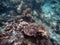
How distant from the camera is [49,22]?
7973 millimetres

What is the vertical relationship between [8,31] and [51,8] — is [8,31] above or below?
above

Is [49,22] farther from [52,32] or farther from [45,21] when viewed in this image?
[52,32]

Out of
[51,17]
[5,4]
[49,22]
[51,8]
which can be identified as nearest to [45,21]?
[49,22]

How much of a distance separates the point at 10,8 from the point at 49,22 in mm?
2786

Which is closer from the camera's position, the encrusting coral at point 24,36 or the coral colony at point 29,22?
the encrusting coral at point 24,36

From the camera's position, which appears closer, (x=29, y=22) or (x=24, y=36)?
(x=24, y=36)

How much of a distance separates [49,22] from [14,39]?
3864 mm

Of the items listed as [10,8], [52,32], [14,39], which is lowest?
[52,32]

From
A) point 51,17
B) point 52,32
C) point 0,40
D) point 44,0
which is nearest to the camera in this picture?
point 0,40

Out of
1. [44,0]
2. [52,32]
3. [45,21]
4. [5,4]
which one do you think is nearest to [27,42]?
[52,32]

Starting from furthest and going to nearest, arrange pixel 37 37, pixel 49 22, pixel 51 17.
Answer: pixel 51 17, pixel 49 22, pixel 37 37

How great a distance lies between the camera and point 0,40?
4.41m

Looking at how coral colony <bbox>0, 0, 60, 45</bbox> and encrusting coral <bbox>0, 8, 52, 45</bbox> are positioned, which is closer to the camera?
encrusting coral <bbox>0, 8, 52, 45</bbox>

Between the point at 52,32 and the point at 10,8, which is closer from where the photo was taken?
the point at 52,32
